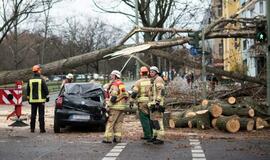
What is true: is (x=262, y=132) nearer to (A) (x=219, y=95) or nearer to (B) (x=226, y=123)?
(B) (x=226, y=123)

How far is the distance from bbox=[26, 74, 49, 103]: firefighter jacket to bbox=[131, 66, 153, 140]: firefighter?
3502mm

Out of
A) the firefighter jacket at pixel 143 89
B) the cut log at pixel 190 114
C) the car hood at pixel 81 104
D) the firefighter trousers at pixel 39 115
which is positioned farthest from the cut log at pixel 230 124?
the firefighter trousers at pixel 39 115

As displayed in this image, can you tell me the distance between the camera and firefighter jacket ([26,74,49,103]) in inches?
588

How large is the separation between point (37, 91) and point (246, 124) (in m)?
5.85

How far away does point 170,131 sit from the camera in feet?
49.8

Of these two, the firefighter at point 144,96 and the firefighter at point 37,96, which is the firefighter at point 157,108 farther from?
the firefighter at point 37,96

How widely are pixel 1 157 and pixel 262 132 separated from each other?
759cm

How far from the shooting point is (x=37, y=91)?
14.9 meters

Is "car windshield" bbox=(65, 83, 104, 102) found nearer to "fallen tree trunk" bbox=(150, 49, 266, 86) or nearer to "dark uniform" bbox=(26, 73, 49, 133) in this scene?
"dark uniform" bbox=(26, 73, 49, 133)

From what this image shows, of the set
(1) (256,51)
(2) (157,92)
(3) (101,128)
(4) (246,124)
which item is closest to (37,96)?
(3) (101,128)

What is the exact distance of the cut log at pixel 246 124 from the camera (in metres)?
14.8

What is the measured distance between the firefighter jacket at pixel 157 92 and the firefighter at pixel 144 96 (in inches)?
4.1

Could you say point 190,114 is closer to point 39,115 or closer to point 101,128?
point 101,128

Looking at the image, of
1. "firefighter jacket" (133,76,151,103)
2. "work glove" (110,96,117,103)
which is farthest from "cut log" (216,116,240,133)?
"work glove" (110,96,117,103)
